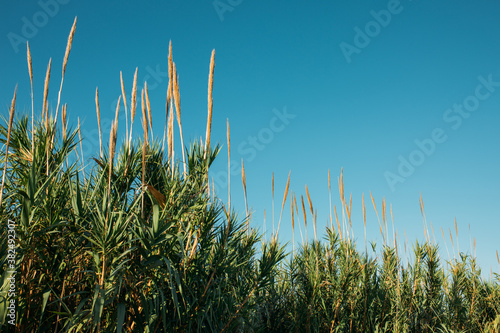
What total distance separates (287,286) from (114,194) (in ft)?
8.68

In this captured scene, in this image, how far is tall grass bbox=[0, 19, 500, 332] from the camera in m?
1.86

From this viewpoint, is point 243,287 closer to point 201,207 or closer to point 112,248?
point 201,207

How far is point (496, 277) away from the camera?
4973 mm

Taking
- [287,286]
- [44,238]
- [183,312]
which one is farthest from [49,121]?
[287,286]

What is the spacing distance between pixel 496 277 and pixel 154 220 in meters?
5.11

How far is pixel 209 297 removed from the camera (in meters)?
2.37

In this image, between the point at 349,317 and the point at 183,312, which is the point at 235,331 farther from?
the point at 349,317

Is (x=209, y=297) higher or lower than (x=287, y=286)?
lower

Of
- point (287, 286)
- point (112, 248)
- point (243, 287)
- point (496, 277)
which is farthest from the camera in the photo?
point (496, 277)

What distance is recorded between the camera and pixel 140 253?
207 cm

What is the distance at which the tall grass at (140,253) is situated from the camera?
73.2 inches

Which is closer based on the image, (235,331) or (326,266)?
(235,331)

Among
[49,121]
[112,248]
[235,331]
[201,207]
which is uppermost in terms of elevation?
[49,121]

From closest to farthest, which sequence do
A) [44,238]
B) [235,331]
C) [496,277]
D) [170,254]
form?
1. [44,238]
2. [170,254]
3. [235,331]
4. [496,277]
